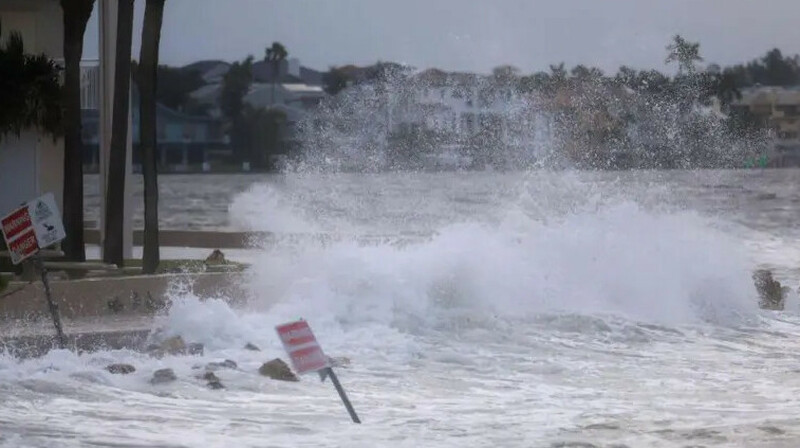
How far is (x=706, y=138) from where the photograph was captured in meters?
37.5

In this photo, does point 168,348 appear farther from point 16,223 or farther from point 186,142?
point 186,142

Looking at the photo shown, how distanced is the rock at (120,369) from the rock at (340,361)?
7.35ft

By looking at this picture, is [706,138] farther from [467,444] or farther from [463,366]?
[467,444]

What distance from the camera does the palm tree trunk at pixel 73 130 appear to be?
70.8 feet

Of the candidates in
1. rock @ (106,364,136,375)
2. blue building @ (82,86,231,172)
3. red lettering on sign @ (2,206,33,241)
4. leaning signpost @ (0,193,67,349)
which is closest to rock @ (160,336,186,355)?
rock @ (106,364,136,375)

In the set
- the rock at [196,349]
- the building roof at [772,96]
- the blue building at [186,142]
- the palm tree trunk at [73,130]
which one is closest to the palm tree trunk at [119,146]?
the palm tree trunk at [73,130]

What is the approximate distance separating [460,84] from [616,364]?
69.2 feet

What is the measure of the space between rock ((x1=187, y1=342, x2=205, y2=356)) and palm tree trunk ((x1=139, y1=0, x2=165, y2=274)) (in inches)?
215

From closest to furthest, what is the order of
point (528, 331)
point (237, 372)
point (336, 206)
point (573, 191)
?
1. point (237, 372)
2. point (528, 331)
3. point (573, 191)
4. point (336, 206)

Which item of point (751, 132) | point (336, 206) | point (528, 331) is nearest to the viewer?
point (528, 331)

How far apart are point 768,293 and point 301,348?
13.8 m

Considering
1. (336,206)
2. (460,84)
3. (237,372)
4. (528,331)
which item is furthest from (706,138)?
(237,372)

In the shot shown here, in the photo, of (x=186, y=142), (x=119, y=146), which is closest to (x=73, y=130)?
(x=119, y=146)

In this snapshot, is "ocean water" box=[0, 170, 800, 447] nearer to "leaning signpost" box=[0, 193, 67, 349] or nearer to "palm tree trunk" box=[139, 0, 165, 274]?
"leaning signpost" box=[0, 193, 67, 349]
